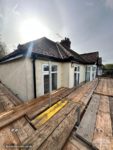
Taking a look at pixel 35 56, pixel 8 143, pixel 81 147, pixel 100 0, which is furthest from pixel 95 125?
pixel 100 0

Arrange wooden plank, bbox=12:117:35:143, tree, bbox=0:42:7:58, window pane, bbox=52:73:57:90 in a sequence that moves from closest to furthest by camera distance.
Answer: wooden plank, bbox=12:117:35:143, window pane, bbox=52:73:57:90, tree, bbox=0:42:7:58

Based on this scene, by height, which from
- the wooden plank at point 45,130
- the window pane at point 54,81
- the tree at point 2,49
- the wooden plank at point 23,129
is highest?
the tree at point 2,49

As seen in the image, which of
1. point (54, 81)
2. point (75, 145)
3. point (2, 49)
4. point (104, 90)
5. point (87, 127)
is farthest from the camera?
point (2, 49)

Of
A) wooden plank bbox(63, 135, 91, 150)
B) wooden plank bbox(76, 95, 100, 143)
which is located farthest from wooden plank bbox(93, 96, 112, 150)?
wooden plank bbox(63, 135, 91, 150)

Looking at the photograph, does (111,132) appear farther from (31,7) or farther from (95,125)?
(31,7)

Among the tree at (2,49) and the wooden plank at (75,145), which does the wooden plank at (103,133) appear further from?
the tree at (2,49)

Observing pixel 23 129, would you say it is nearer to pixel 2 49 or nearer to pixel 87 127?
pixel 87 127

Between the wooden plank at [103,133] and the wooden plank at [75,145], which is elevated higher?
the wooden plank at [103,133]

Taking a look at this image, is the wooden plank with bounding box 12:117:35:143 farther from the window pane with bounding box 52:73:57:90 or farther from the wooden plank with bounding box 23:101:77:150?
the window pane with bounding box 52:73:57:90

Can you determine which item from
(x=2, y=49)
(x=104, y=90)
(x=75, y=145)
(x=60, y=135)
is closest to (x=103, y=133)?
(x=75, y=145)

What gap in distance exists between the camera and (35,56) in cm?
436

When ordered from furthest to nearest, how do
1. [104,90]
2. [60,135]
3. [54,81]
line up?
[54,81] < [104,90] < [60,135]

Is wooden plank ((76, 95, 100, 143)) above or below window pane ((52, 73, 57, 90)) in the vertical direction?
below

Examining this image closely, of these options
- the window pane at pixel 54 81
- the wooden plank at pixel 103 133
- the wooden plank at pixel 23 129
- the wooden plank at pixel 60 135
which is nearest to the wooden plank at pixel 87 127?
the wooden plank at pixel 103 133
